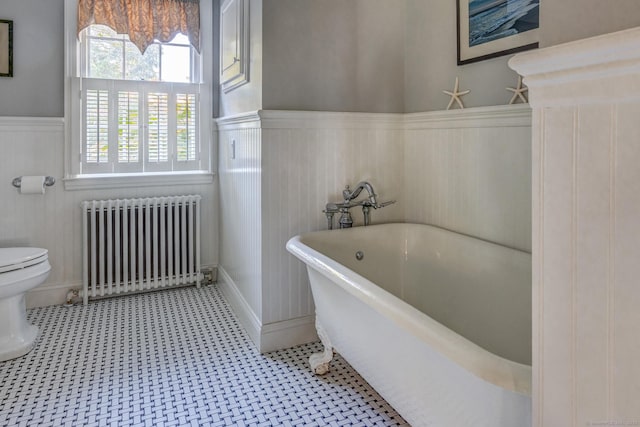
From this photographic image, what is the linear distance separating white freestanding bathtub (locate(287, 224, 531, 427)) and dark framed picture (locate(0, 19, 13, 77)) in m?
2.21

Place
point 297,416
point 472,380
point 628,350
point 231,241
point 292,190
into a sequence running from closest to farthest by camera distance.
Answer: point 628,350 → point 472,380 → point 297,416 → point 292,190 → point 231,241

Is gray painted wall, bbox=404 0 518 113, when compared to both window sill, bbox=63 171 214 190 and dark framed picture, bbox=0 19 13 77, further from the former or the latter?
dark framed picture, bbox=0 19 13 77

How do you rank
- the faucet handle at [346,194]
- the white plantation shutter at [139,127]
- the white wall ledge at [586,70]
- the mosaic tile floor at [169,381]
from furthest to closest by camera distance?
the white plantation shutter at [139,127] < the faucet handle at [346,194] < the mosaic tile floor at [169,381] < the white wall ledge at [586,70]

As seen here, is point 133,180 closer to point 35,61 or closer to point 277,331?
point 35,61

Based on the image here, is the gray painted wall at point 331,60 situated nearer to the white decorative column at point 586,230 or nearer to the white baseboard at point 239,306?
the white baseboard at point 239,306

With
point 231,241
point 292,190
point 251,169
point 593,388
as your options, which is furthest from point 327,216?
point 593,388

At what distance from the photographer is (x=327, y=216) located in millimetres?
2480

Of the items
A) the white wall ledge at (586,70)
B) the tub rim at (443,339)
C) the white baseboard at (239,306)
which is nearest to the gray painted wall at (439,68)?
the tub rim at (443,339)

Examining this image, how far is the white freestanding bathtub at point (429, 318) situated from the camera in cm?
104

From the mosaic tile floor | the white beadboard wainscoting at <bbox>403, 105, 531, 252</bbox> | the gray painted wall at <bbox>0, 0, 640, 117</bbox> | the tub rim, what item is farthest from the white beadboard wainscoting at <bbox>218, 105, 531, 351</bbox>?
the tub rim

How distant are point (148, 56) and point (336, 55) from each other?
1.57 m

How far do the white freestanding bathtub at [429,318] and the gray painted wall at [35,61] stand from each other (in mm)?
2055

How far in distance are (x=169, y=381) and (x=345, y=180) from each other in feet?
4.70

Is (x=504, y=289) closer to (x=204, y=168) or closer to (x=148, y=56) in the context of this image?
(x=204, y=168)
